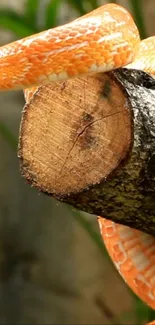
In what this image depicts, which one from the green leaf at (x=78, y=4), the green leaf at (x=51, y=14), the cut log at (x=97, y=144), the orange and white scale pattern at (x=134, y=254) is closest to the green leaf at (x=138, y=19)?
the green leaf at (x=78, y=4)

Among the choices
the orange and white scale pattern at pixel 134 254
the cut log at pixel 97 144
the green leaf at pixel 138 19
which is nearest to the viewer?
the cut log at pixel 97 144

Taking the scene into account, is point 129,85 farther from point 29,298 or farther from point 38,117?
point 29,298

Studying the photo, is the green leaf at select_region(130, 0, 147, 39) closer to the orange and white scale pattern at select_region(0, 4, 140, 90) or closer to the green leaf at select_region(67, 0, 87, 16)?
the green leaf at select_region(67, 0, 87, 16)

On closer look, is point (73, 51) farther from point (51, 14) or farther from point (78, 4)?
point (51, 14)

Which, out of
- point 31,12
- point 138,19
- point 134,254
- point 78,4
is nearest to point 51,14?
point 31,12

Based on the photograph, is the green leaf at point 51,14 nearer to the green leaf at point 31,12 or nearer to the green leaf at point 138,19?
the green leaf at point 31,12

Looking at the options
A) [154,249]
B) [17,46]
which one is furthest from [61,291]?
[17,46]
